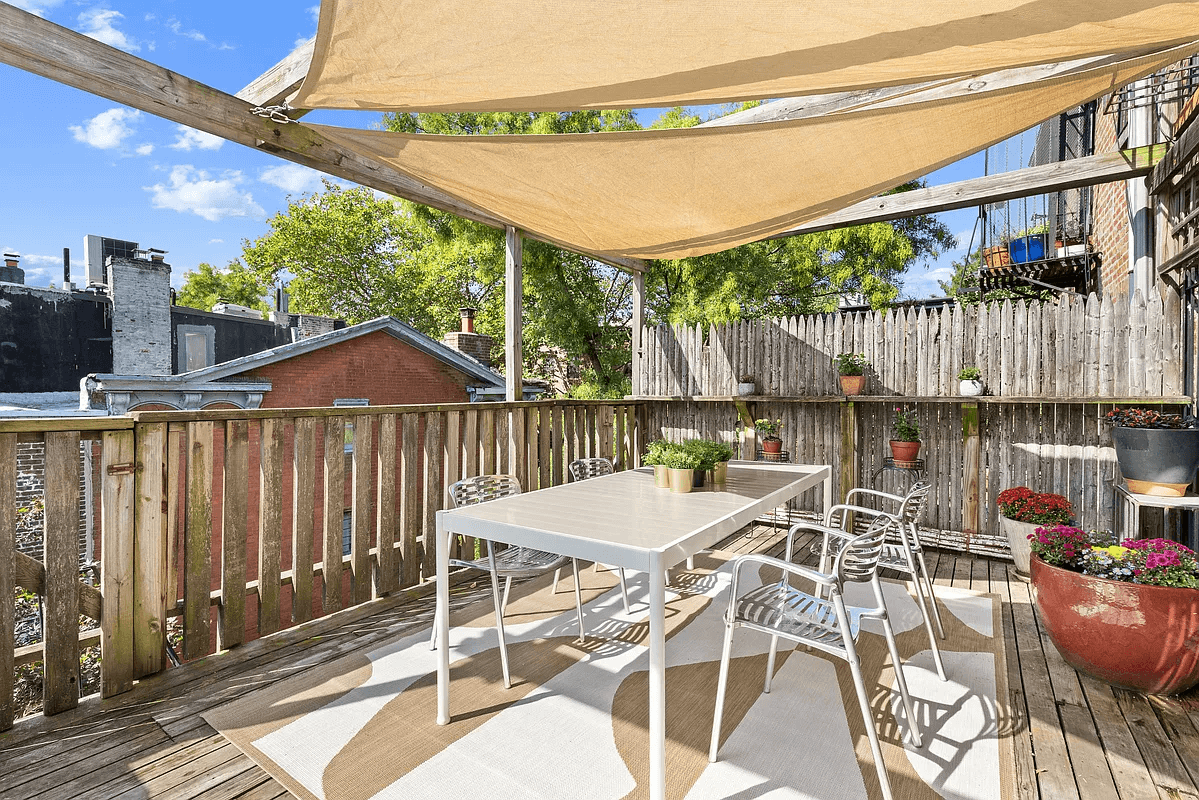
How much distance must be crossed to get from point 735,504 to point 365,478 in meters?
2.16

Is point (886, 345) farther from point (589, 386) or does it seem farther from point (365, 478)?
point (589, 386)

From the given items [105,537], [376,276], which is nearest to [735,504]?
[105,537]

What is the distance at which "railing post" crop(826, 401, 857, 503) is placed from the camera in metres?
5.19

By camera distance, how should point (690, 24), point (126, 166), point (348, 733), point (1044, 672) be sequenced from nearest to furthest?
point (690, 24) → point (348, 733) → point (1044, 672) → point (126, 166)

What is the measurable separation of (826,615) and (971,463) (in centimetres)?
340

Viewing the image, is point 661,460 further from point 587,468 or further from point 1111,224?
point 1111,224

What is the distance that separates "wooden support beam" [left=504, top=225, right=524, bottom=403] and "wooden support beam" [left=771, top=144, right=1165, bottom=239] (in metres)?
2.49

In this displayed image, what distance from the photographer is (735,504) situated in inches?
102

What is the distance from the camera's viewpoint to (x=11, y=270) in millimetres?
13242

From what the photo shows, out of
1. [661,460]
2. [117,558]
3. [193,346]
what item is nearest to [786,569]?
[661,460]

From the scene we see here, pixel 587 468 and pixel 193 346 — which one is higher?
pixel 193 346

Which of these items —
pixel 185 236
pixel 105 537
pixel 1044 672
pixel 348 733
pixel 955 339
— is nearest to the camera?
pixel 348 733

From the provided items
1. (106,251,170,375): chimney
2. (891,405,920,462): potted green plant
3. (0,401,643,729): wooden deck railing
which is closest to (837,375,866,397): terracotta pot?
(891,405,920,462): potted green plant

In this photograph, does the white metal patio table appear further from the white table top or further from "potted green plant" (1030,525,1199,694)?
"potted green plant" (1030,525,1199,694)
